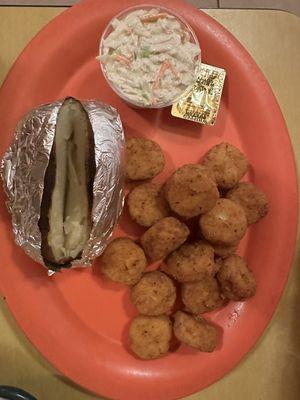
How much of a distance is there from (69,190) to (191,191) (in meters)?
0.28

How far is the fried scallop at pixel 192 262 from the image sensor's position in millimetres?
1189

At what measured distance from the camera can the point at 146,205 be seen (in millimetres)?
1216

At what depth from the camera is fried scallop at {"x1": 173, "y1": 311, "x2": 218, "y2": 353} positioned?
1.20 m

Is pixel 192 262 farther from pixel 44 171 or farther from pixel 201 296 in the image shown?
pixel 44 171

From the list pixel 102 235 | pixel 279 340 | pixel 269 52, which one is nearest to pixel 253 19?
pixel 269 52

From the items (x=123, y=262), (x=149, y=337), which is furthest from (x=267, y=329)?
(x=123, y=262)

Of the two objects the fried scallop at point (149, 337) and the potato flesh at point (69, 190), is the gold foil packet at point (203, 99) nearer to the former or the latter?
the potato flesh at point (69, 190)

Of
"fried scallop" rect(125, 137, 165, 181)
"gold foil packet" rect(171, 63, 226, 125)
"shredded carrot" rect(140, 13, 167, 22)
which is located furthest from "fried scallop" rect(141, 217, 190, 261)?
"shredded carrot" rect(140, 13, 167, 22)

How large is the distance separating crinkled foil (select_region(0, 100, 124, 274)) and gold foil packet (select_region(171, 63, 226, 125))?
0.69 ft

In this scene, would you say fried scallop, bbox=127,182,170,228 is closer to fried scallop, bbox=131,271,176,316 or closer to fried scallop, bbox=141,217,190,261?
fried scallop, bbox=141,217,190,261

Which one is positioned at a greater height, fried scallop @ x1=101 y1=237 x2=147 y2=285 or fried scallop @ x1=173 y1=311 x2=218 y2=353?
fried scallop @ x1=101 y1=237 x2=147 y2=285

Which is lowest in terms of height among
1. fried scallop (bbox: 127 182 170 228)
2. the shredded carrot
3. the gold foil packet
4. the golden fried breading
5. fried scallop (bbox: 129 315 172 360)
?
fried scallop (bbox: 129 315 172 360)

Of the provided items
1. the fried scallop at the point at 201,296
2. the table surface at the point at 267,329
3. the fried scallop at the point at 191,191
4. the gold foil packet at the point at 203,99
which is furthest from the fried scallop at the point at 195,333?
the gold foil packet at the point at 203,99

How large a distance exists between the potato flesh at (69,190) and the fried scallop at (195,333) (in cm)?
35
